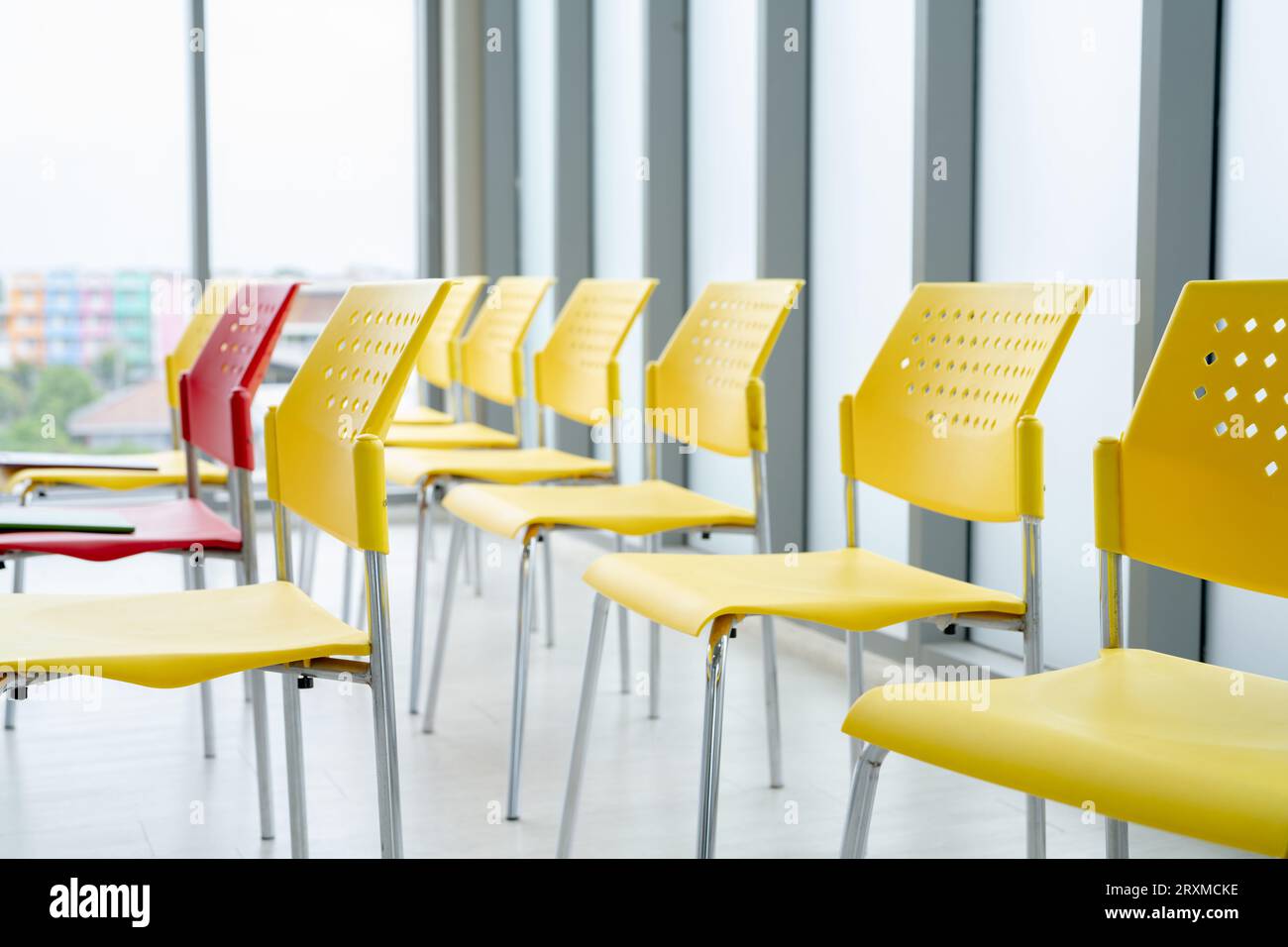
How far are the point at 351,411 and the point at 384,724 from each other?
0.41m

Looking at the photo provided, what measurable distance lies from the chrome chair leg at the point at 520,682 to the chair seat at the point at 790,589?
298mm

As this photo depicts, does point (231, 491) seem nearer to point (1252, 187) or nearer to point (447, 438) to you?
point (447, 438)

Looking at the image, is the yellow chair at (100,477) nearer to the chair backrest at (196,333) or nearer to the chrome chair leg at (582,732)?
the chair backrest at (196,333)

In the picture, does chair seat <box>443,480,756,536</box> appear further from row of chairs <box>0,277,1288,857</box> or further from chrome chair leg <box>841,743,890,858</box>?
chrome chair leg <box>841,743,890,858</box>

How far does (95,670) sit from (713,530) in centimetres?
118

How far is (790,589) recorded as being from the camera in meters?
1.82

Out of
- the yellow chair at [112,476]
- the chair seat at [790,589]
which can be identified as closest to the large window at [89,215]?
the yellow chair at [112,476]

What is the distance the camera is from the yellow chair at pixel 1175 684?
1.16m

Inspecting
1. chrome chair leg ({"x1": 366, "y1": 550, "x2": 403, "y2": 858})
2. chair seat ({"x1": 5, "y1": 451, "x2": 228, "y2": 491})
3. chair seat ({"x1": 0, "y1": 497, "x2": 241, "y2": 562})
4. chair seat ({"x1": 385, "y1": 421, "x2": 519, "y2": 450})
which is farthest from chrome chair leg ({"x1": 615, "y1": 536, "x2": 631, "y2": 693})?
chrome chair leg ({"x1": 366, "y1": 550, "x2": 403, "y2": 858})

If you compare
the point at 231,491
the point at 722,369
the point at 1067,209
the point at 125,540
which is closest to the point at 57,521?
the point at 125,540

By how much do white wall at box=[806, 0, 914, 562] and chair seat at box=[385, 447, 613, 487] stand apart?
72 centimetres

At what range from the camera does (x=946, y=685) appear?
144 cm
